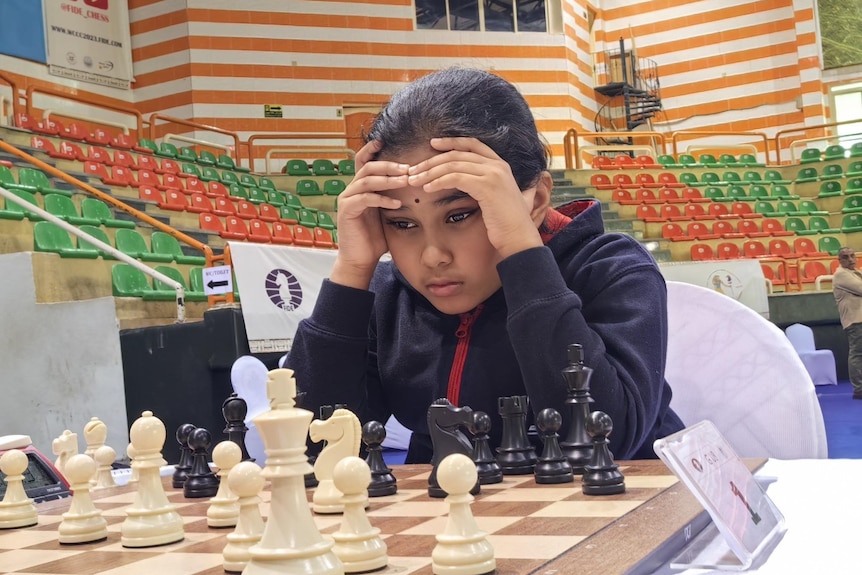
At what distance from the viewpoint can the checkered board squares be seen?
802 mm

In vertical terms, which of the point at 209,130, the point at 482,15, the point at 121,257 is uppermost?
the point at 482,15

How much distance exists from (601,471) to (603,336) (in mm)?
462

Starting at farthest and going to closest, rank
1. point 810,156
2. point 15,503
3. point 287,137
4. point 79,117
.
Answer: point 810,156 < point 287,137 < point 79,117 < point 15,503

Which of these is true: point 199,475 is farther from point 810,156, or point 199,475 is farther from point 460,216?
point 810,156

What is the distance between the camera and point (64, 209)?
8.81 meters

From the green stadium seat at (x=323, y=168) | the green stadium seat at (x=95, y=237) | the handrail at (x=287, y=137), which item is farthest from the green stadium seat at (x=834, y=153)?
the green stadium seat at (x=95, y=237)

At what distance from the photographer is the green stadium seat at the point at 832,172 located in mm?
15109

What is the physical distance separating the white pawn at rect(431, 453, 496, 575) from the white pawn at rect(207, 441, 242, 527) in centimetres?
33

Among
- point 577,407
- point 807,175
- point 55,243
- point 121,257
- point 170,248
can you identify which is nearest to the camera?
point 577,407

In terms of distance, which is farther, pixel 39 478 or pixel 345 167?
pixel 345 167

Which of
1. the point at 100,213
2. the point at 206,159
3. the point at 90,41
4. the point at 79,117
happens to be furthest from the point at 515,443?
the point at 90,41

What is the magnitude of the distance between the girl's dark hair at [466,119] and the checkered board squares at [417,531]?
0.58 m

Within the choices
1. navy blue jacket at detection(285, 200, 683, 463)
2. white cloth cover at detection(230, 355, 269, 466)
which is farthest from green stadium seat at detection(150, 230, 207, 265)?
navy blue jacket at detection(285, 200, 683, 463)

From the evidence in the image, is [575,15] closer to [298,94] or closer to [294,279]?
[298,94]
